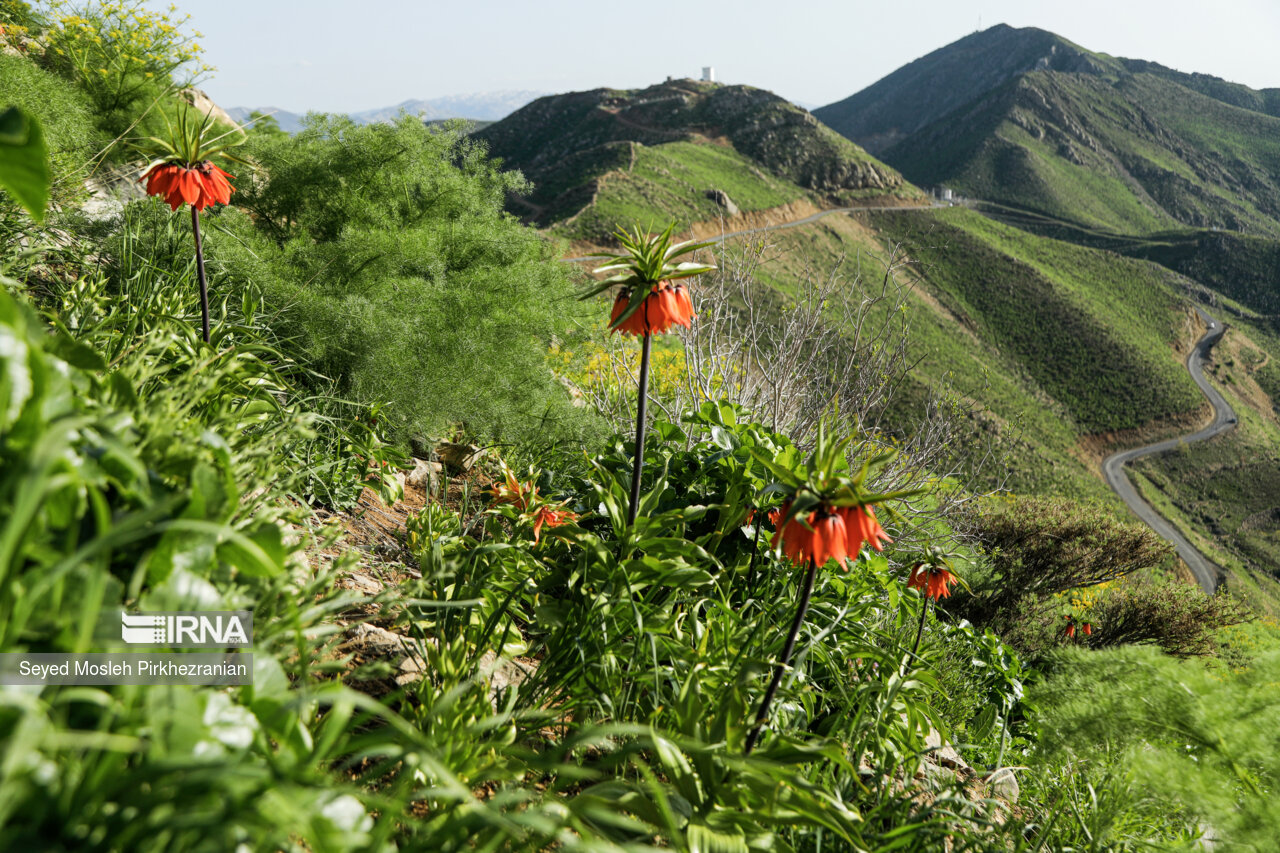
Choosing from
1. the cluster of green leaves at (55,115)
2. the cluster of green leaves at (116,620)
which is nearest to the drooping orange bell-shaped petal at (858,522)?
the cluster of green leaves at (116,620)

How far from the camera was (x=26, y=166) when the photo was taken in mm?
1221

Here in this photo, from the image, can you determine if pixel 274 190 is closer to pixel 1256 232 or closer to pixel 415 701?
pixel 415 701

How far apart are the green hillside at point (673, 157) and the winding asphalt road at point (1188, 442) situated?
2889cm

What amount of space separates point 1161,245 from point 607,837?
3364 inches

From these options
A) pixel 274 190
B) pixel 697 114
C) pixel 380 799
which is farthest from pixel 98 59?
pixel 697 114

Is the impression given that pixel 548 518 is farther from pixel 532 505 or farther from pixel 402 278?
pixel 402 278

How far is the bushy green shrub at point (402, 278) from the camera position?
4156 mm

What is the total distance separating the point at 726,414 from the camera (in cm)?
343

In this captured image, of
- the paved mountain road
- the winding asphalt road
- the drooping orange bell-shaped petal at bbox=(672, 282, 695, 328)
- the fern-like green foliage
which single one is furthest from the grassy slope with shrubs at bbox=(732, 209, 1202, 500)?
the drooping orange bell-shaped petal at bbox=(672, 282, 695, 328)

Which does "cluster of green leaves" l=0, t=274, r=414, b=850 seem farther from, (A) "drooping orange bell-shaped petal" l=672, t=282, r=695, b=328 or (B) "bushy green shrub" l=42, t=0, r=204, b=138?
(B) "bushy green shrub" l=42, t=0, r=204, b=138

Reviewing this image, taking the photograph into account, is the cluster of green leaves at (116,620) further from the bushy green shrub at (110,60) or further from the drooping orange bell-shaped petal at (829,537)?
Answer: the bushy green shrub at (110,60)

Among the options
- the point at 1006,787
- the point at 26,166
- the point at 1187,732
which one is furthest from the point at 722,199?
the point at 26,166

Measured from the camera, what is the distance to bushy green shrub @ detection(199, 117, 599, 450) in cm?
416

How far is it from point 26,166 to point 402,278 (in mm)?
3903
